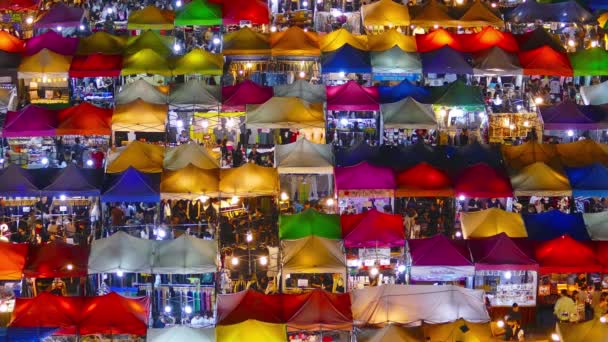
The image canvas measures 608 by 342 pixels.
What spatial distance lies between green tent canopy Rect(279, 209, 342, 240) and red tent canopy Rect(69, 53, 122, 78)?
10.7 metres

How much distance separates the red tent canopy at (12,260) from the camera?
3303cm

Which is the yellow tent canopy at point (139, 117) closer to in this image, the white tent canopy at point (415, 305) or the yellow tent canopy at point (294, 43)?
the yellow tent canopy at point (294, 43)

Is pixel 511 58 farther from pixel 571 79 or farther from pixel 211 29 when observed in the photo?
pixel 211 29

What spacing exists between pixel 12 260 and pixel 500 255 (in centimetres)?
1287

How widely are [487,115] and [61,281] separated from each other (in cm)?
1501

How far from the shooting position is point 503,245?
1332 inches

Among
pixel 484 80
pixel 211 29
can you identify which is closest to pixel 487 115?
pixel 484 80

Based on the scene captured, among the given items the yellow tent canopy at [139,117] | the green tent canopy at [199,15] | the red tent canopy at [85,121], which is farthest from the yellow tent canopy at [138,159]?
the green tent canopy at [199,15]

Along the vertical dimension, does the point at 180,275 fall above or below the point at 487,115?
below

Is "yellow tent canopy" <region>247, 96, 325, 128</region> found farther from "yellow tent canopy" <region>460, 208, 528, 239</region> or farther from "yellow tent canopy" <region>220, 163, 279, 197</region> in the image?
"yellow tent canopy" <region>460, 208, 528, 239</region>

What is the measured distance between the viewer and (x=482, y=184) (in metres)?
37.1

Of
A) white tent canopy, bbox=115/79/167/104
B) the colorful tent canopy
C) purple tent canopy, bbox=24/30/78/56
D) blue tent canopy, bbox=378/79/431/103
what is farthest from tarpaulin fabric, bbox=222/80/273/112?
the colorful tent canopy

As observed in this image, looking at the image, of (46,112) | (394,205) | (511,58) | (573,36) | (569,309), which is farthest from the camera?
(573,36)

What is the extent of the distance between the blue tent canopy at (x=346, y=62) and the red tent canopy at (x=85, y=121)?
778cm
